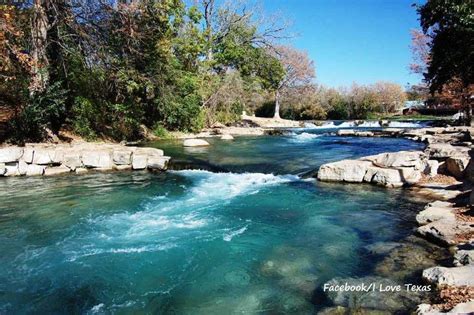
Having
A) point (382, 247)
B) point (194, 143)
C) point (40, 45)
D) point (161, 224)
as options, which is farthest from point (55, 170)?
point (382, 247)

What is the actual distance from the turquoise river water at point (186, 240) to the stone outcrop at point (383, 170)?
0.41 metres

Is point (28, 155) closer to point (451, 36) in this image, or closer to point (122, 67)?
point (122, 67)

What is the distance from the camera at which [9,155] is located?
13156 millimetres

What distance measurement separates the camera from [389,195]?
10000mm

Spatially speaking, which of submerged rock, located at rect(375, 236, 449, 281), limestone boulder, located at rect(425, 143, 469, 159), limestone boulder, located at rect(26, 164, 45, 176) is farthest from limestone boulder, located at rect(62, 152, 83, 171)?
limestone boulder, located at rect(425, 143, 469, 159)

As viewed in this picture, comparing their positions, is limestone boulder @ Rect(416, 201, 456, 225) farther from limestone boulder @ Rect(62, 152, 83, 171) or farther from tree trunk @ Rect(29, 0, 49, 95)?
tree trunk @ Rect(29, 0, 49, 95)

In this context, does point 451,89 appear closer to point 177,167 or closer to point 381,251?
point 177,167

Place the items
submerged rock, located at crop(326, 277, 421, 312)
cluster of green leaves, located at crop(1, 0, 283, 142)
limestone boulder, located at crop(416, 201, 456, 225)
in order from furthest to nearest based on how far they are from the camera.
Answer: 1. cluster of green leaves, located at crop(1, 0, 283, 142)
2. limestone boulder, located at crop(416, 201, 456, 225)
3. submerged rock, located at crop(326, 277, 421, 312)

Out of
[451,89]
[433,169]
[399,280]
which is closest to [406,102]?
[451,89]

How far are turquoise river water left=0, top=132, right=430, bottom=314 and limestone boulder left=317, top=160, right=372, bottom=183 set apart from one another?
0.42m

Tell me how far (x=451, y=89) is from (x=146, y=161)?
24.4m

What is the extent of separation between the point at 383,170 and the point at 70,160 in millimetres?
11177

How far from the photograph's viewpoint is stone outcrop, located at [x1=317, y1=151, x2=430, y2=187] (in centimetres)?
1083

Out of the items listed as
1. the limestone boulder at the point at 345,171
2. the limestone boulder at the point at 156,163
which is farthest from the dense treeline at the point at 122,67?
the limestone boulder at the point at 345,171
